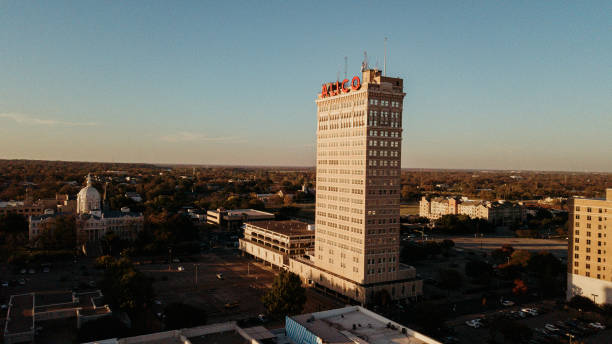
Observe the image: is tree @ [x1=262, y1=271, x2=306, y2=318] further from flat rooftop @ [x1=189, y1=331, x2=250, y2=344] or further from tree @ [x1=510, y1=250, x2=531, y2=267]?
tree @ [x1=510, y1=250, x2=531, y2=267]

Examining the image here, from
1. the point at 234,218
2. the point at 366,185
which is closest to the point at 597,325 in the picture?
the point at 366,185

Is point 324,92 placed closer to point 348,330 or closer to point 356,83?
point 356,83

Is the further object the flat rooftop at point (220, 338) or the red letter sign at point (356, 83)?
the red letter sign at point (356, 83)

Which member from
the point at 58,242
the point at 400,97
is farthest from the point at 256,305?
the point at 58,242

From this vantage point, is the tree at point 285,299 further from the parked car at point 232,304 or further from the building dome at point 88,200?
the building dome at point 88,200

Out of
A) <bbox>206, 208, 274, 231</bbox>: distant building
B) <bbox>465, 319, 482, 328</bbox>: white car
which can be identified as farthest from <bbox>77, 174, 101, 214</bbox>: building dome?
<bbox>465, 319, 482, 328</bbox>: white car

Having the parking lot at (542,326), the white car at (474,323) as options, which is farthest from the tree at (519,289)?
the white car at (474,323)
